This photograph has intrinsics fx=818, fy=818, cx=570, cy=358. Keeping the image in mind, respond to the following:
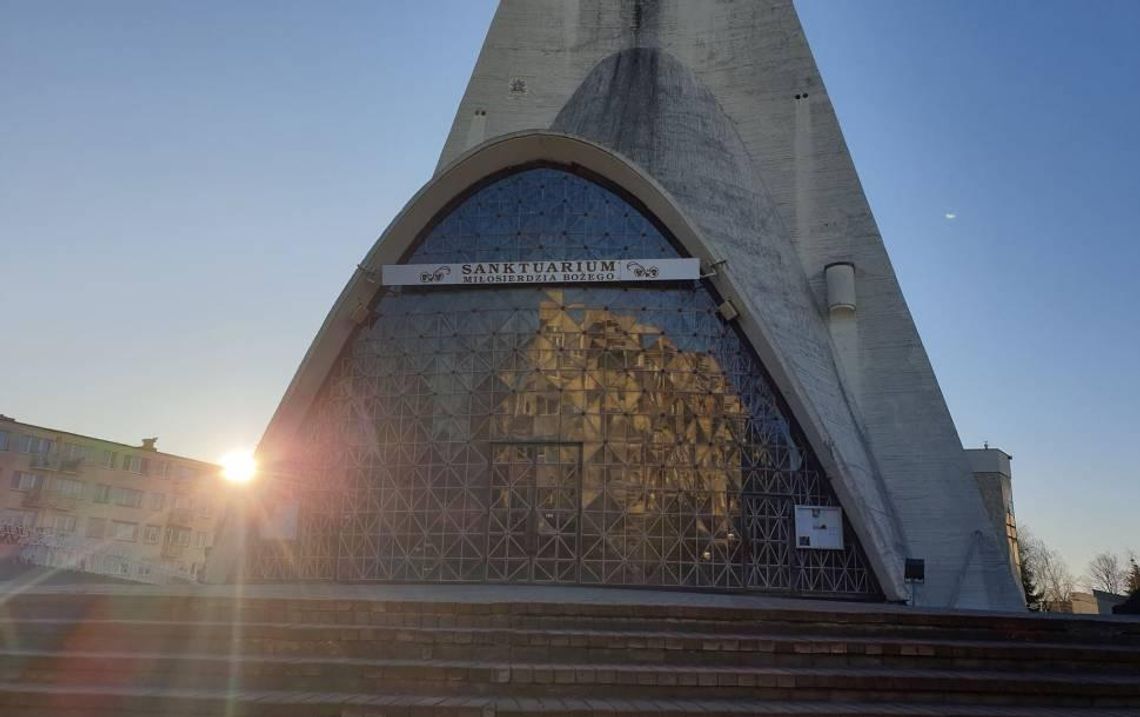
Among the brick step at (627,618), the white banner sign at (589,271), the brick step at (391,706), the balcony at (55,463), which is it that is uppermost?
the white banner sign at (589,271)

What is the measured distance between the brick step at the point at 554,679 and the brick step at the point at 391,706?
0.56 feet

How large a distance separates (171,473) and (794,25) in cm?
3726

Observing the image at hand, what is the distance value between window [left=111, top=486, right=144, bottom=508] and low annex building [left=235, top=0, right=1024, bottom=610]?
91.7 ft

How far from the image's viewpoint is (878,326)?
19.8m

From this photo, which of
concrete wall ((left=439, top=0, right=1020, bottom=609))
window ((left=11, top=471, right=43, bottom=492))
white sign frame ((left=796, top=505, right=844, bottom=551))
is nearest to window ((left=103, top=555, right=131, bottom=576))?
window ((left=11, top=471, right=43, bottom=492))

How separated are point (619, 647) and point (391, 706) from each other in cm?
233

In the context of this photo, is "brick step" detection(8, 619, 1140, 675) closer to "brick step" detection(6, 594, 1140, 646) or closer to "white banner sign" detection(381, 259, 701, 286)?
"brick step" detection(6, 594, 1140, 646)

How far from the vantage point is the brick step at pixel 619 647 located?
7.88 metres

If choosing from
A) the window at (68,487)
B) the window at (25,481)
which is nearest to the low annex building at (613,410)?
the window at (25,481)

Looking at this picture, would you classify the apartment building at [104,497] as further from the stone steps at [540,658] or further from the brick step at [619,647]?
the brick step at [619,647]

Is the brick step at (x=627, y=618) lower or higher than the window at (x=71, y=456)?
lower

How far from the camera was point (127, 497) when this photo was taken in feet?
133

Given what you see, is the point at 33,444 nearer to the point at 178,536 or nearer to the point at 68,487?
the point at 68,487

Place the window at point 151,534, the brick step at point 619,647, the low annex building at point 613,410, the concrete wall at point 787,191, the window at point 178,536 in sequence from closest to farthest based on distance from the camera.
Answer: the brick step at point 619,647
the low annex building at point 613,410
the concrete wall at point 787,191
the window at point 151,534
the window at point 178,536
